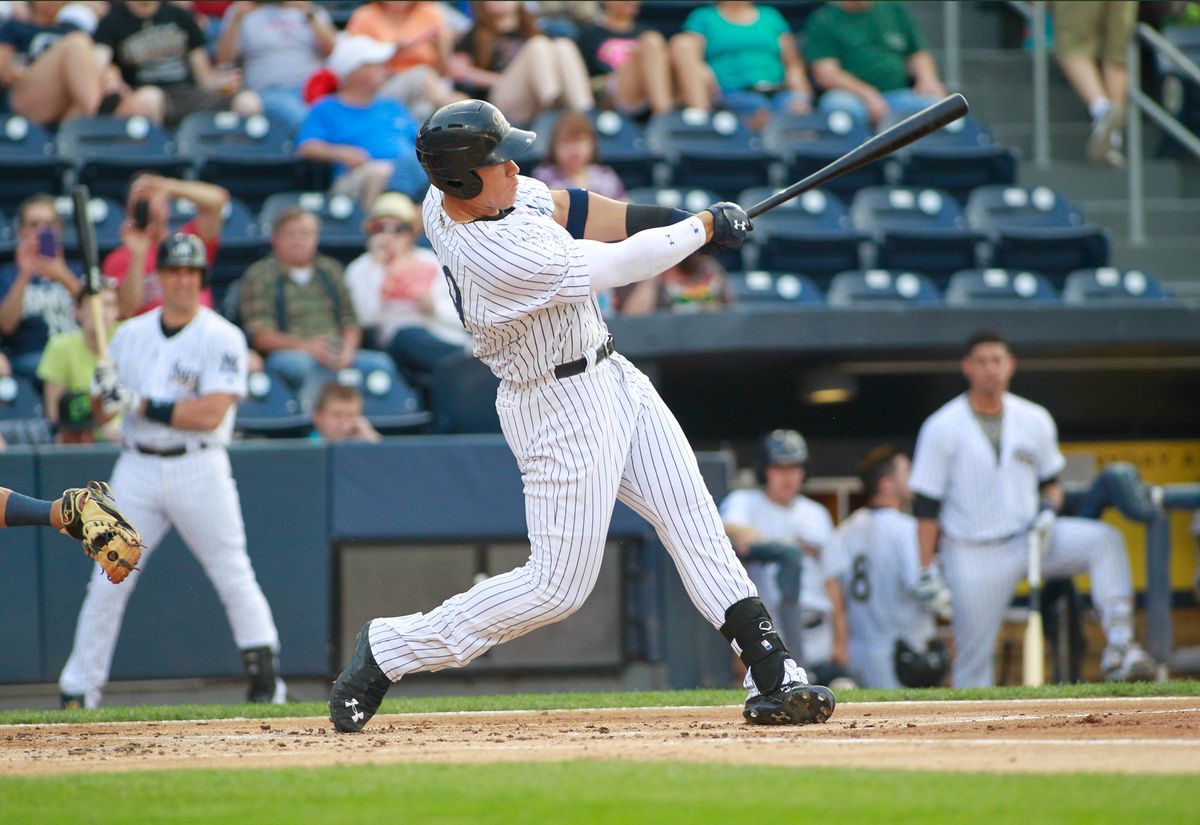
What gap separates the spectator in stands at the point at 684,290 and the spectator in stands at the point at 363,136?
1527mm

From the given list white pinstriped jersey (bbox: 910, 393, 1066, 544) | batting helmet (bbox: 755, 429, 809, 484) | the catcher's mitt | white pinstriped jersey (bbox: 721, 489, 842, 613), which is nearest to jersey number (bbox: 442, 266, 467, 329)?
the catcher's mitt

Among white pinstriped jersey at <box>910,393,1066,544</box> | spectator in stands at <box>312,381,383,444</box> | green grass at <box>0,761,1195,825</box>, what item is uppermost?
spectator in stands at <box>312,381,383,444</box>

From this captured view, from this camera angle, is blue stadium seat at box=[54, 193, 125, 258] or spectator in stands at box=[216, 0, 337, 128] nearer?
blue stadium seat at box=[54, 193, 125, 258]

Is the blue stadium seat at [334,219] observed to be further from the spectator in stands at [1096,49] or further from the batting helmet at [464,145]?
the batting helmet at [464,145]

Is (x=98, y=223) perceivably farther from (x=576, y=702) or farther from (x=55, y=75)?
(x=576, y=702)

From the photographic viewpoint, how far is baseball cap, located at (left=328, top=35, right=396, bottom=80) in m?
10.1

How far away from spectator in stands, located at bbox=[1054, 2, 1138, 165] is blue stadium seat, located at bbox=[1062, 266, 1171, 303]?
1315 mm

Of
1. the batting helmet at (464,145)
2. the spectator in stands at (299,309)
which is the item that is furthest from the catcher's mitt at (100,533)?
the spectator in stands at (299,309)

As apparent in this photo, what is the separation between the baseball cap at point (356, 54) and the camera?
10094 millimetres

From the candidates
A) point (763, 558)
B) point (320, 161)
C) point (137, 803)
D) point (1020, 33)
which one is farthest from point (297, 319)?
point (1020, 33)

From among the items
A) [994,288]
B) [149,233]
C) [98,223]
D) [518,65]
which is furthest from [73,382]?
[994,288]

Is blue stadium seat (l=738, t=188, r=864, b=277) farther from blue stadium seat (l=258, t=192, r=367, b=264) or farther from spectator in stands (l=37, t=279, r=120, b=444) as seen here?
spectator in stands (l=37, t=279, r=120, b=444)

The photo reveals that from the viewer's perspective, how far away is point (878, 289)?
9.57 metres

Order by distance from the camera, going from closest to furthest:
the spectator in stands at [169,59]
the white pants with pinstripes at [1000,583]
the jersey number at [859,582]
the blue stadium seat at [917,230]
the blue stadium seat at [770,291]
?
1. the white pants with pinstripes at [1000,583]
2. the jersey number at [859,582]
3. the blue stadium seat at [770,291]
4. the spectator in stands at [169,59]
5. the blue stadium seat at [917,230]
